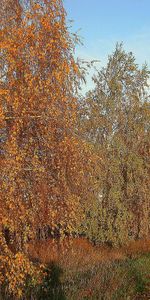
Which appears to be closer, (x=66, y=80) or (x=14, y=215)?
(x=14, y=215)

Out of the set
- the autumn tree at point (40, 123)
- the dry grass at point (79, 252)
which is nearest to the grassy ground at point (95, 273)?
the dry grass at point (79, 252)

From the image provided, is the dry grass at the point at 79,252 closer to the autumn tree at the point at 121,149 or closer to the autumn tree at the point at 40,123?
the autumn tree at the point at 121,149

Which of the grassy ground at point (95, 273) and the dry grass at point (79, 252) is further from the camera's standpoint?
the dry grass at point (79, 252)

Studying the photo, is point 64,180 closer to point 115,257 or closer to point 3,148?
point 3,148

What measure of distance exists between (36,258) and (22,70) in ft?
29.3

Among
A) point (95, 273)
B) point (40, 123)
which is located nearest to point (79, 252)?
point (95, 273)

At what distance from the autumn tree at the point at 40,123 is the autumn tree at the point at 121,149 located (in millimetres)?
9867

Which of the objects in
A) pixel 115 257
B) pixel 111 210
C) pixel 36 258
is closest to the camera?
pixel 36 258

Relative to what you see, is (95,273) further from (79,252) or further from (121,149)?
(121,149)

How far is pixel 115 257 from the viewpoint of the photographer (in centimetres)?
1664

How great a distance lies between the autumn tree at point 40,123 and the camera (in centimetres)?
698

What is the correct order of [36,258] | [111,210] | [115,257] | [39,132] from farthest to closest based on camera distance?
1. [111,210]
2. [115,257]
3. [36,258]
4. [39,132]

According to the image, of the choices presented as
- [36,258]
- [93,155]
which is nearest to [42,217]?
[93,155]

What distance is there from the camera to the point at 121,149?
18.7 m
